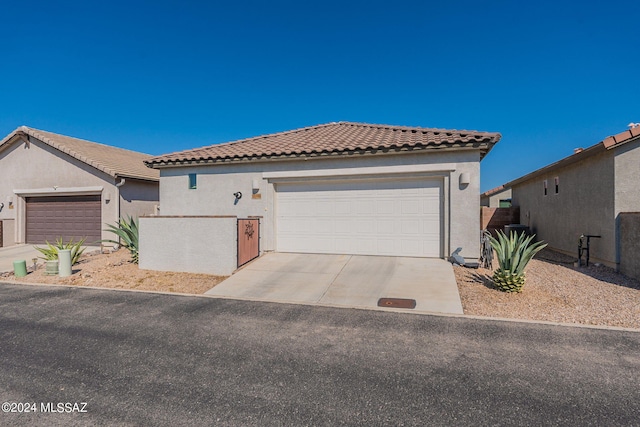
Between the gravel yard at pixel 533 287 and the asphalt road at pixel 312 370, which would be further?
the gravel yard at pixel 533 287

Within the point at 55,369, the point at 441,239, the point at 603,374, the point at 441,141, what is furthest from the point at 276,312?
the point at 441,141

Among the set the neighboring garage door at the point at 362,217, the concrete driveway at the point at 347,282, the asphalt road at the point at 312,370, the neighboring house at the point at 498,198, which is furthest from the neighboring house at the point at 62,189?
the neighboring house at the point at 498,198

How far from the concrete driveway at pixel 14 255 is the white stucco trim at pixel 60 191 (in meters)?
2.58

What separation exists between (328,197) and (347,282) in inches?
139

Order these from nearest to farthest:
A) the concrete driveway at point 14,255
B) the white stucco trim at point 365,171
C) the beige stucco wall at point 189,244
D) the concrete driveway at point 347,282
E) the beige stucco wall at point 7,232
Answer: the concrete driveway at point 347,282 < the beige stucco wall at point 189,244 < the white stucco trim at point 365,171 < the concrete driveway at point 14,255 < the beige stucco wall at point 7,232

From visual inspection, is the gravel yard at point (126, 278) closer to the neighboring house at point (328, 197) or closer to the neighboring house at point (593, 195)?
the neighboring house at point (328, 197)

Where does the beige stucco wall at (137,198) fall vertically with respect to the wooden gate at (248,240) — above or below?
above

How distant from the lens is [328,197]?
10.4 metres

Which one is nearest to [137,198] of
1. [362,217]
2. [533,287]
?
[362,217]

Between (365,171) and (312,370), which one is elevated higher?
(365,171)

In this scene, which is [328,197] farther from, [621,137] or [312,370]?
[621,137]

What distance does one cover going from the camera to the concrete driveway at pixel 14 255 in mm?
11074

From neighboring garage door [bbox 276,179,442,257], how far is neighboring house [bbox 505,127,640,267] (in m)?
4.42

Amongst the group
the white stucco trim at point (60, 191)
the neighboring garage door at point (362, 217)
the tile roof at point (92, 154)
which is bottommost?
the neighboring garage door at point (362, 217)
